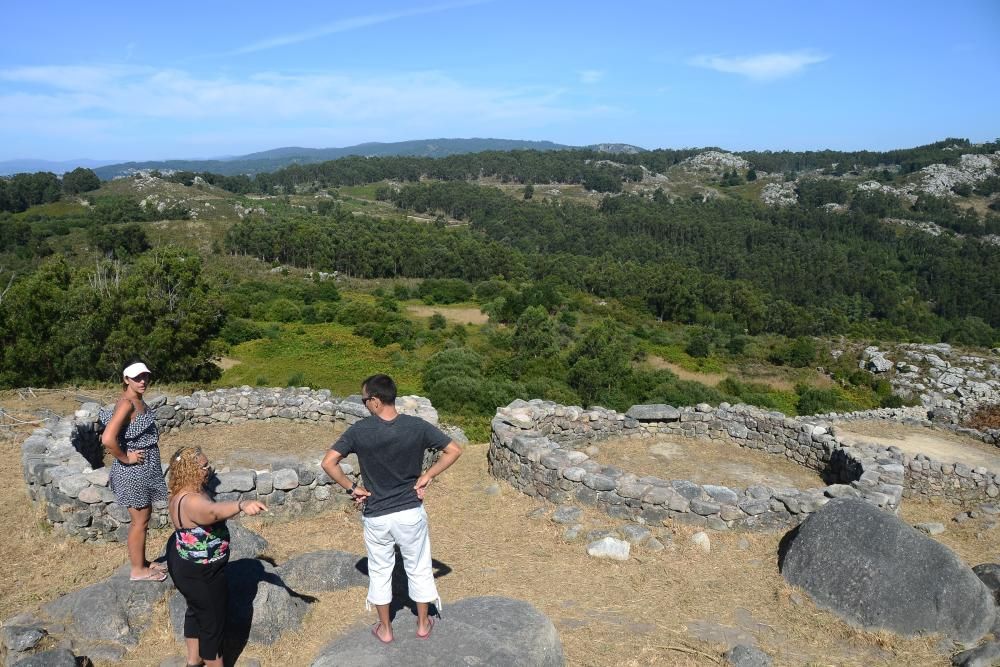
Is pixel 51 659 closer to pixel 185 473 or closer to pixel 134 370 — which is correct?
pixel 185 473

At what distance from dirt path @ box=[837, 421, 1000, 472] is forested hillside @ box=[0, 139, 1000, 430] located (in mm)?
10745

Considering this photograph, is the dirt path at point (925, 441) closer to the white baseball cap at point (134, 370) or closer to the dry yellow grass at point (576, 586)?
the dry yellow grass at point (576, 586)

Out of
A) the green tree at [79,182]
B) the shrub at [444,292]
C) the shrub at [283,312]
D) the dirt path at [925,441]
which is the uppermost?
the green tree at [79,182]

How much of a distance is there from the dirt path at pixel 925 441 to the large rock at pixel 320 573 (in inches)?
533

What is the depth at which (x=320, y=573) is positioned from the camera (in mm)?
7484

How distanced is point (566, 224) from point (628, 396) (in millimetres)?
94610

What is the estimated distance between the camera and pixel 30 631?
6035 mm

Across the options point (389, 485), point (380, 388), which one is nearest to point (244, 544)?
point (389, 485)

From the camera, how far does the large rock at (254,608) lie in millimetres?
→ 6203

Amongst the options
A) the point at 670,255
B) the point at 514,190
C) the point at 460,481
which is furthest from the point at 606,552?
the point at 514,190

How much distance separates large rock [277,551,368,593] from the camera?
7363 millimetres

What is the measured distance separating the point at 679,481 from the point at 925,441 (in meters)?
11.4

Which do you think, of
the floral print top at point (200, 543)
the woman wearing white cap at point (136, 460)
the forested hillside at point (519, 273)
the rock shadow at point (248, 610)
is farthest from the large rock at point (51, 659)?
the forested hillside at point (519, 273)

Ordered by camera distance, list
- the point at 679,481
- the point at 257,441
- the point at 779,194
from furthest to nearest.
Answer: the point at 779,194 → the point at 257,441 → the point at 679,481
